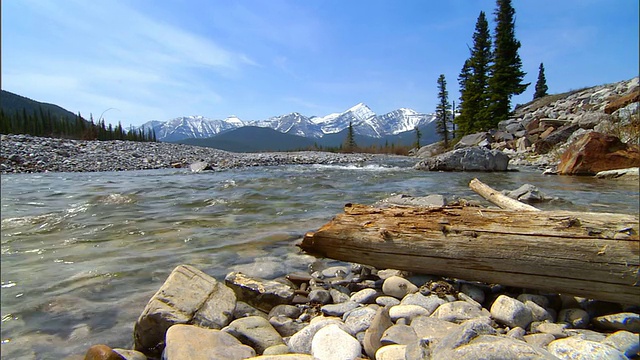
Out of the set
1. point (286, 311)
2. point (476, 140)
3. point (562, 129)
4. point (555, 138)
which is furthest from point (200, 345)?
point (476, 140)

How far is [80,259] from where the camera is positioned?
12.0ft

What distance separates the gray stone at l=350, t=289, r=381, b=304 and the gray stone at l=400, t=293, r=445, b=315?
0.89 ft

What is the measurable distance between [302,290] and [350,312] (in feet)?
2.52

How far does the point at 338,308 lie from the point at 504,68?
36522mm

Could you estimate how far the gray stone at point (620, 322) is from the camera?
1.83 meters

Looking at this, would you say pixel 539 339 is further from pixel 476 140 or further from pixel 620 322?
pixel 476 140

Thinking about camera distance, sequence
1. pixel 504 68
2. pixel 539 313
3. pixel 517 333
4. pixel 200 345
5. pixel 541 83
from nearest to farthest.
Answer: pixel 200 345, pixel 517 333, pixel 539 313, pixel 504 68, pixel 541 83

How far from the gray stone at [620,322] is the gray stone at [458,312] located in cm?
65

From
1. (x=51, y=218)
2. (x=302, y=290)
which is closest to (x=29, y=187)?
(x=51, y=218)

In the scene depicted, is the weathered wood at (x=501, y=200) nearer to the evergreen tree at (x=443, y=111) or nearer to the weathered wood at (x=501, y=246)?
the weathered wood at (x=501, y=246)

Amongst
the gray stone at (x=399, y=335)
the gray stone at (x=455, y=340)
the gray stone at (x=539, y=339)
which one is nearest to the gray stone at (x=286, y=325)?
the gray stone at (x=399, y=335)

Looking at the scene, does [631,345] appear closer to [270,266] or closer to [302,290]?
[302,290]

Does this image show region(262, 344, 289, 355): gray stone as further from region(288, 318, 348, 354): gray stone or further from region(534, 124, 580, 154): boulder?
region(534, 124, 580, 154): boulder

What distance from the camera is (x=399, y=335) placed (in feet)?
5.92
